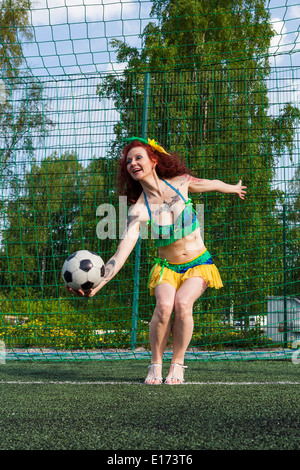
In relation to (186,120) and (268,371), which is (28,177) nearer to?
(186,120)

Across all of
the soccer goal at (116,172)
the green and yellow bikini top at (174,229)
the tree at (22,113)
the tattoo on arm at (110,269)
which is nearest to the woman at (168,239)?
the green and yellow bikini top at (174,229)

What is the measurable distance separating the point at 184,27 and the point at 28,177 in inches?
158

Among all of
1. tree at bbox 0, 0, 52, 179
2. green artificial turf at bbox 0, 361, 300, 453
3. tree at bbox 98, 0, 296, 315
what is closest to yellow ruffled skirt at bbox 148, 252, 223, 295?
green artificial turf at bbox 0, 361, 300, 453

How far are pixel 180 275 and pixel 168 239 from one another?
277 mm

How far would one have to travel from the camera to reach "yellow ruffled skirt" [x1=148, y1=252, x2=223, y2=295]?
358cm

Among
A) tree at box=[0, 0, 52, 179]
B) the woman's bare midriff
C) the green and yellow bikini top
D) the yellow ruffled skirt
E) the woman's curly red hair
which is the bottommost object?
the yellow ruffled skirt

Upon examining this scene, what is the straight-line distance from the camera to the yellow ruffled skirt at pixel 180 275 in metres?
3.58

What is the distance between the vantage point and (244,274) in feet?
20.4

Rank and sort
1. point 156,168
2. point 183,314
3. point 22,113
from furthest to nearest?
point 22,113, point 156,168, point 183,314

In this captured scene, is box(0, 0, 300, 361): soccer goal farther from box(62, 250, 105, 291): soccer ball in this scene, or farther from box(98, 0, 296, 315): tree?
box(62, 250, 105, 291): soccer ball

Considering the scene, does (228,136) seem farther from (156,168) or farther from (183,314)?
(183,314)

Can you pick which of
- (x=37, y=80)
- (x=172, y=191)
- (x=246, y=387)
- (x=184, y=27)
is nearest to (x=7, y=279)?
(x=37, y=80)

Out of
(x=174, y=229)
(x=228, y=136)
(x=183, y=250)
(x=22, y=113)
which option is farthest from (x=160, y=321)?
(x=22, y=113)

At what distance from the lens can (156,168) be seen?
3785 mm
